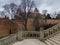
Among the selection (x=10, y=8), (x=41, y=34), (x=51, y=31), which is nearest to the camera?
(x=51, y=31)

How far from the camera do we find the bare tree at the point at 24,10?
28297 mm

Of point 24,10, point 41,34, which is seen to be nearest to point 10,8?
point 24,10

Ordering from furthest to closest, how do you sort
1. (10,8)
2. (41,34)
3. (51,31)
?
(10,8)
(41,34)
(51,31)

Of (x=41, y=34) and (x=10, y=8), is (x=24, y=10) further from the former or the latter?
(x=41, y=34)

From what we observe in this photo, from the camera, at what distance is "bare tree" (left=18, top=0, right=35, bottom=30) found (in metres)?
28.3

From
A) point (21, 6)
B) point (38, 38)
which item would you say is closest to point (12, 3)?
point (21, 6)

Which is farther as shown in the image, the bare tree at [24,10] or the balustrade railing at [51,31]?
the bare tree at [24,10]

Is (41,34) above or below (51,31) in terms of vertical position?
below

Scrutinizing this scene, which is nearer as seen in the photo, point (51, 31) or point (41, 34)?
point (51, 31)

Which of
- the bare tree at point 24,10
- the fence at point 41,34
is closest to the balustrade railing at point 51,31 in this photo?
the fence at point 41,34

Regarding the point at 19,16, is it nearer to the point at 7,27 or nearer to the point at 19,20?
the point at 19,20

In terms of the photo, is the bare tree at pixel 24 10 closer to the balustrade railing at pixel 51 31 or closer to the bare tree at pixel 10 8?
the bare tree at pixel 10 8

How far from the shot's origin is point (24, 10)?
28.6 m

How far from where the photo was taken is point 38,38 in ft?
54.1
